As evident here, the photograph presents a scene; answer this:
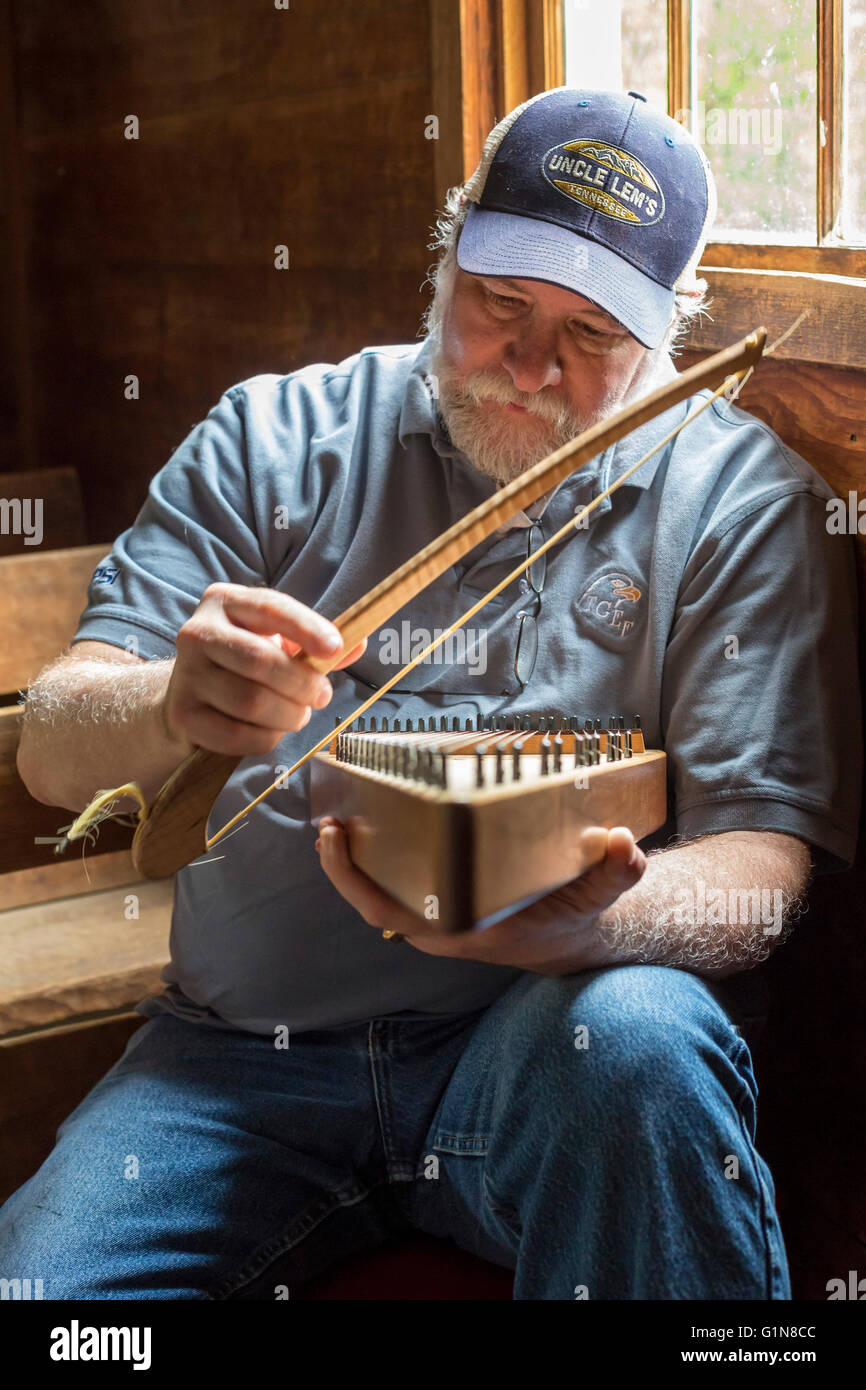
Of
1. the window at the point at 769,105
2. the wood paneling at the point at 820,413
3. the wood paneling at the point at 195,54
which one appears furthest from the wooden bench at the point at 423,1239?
the wood paneling at the point at 195,54

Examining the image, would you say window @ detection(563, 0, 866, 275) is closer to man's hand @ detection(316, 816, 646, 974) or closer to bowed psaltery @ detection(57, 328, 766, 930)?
bowed psaltery @ detection(57, 328, 766, 930)

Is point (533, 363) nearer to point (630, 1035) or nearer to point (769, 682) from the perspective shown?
point (769, 682)

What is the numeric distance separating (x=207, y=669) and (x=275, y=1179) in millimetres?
467

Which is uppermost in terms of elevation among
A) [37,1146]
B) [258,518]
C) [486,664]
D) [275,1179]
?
[258,518]

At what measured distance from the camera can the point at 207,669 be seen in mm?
864

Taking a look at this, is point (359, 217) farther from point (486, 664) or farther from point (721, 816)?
point (721, 816)

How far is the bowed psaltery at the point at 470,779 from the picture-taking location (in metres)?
0.74

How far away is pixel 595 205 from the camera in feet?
3.84

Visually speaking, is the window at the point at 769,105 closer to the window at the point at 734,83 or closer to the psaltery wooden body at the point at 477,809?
the window at the point at 734,83

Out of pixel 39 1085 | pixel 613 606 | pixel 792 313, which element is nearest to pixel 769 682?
pixel 613 606

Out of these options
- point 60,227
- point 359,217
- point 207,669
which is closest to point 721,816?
point 207,669

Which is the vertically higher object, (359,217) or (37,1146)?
(359,217)

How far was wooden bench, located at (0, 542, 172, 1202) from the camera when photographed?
4.81ft

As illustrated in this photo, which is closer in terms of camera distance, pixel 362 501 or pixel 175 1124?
pixel 175 1124
